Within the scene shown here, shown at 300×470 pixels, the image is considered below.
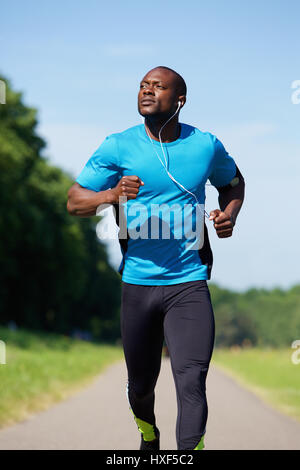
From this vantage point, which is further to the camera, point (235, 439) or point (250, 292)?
point (250, 292)

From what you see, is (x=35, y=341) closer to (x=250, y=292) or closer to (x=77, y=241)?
(x=77, y=241)

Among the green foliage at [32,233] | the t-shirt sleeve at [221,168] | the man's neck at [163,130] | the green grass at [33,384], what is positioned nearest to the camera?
the man's neck at [163,130]

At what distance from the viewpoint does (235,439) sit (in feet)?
27.5

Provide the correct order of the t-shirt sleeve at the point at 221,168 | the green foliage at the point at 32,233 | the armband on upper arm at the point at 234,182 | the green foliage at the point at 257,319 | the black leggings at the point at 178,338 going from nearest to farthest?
the black leggings at the point at 178,338, the t-shirt sleeve at the point at 221,168, the armband on upper arm at the point at 234,182, the green foliage at the point at 32,233, the green foliage at the point at 257,319

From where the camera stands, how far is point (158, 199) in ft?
14.4

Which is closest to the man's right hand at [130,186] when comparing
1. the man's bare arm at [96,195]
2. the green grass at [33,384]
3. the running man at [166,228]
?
the man's bare arm at [96,195]

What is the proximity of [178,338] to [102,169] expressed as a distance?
108 centimetres

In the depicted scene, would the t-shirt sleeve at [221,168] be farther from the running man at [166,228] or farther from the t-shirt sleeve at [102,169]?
the t-shirt sleeve at [102,169]

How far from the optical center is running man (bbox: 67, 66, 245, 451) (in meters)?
4.32

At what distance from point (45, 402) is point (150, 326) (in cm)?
789

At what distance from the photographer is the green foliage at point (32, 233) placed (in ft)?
119

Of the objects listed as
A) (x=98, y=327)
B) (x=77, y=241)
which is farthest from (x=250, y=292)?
(x=77, y=241)

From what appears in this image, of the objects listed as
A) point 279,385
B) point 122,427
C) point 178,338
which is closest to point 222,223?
point 178,338

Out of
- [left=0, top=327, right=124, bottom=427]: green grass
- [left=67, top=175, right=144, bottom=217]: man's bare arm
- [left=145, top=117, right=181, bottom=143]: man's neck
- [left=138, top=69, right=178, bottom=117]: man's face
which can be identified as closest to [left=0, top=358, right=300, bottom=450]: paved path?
[left=0, top=327, right=124, bottom=427]: green grass
